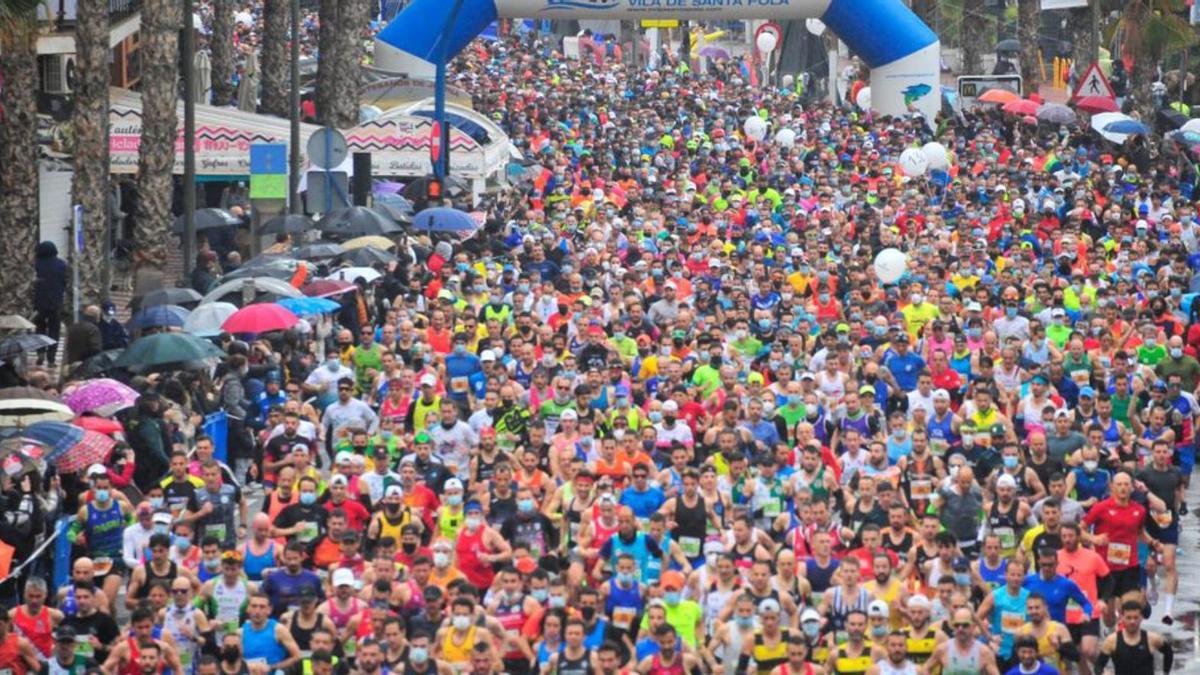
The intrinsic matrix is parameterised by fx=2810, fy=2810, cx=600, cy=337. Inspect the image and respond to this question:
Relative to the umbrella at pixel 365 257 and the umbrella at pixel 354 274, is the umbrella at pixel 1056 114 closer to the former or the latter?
the umbrella at pixel 365 257

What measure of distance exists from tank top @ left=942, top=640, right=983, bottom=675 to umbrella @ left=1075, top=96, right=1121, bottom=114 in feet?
102

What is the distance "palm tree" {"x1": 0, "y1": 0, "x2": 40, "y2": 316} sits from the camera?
25.2m

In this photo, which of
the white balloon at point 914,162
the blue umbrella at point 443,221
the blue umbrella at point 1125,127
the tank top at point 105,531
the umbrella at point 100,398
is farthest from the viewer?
the blue umbrella at point 1125,127

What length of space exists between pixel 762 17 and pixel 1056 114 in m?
5.33

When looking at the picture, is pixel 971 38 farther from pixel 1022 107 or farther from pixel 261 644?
pixel 261 644

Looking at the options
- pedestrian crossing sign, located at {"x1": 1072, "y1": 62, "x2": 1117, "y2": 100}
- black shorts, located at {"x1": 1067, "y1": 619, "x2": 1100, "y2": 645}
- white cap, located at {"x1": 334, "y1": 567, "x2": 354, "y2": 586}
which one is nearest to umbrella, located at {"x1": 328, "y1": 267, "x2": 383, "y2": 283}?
white cap, located at {"x1": 334, "y1": 567, "x2": 354, "y2": 586}

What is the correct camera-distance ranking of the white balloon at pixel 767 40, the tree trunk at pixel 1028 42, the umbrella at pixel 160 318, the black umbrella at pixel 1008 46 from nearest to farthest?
the umbrella at pixel 160 318 < the tree trunk at pixel 1028 42 < the white balloon at pixel 767 40 < the black umbrella at pixel 1008 46

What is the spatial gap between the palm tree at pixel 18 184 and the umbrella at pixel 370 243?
18.7ft

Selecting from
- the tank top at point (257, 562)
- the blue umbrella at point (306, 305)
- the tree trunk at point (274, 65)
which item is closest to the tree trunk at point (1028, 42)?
the tree trunk at point (274, 65)

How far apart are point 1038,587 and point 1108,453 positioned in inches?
140

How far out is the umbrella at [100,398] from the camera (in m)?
19.5

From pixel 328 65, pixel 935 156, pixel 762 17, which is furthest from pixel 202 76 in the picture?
pixel 935 156

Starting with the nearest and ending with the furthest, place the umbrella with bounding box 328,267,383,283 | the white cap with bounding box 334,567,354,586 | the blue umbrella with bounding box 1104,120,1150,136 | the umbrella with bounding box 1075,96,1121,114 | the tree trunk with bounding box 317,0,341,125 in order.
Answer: the white cap with bounding box 334,567,354,586
the umbrella with bounding box 328,267,383,283
the blue umbrella with bounding box 1104,120,1150,136
the tree trunk with bounding box 317,0,341,125
the umbrella with bounding box 1075,96,1121,114

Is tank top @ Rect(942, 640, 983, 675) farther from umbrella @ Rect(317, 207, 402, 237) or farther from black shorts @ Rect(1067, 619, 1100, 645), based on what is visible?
umbrella @ Rect(317, 207, 402, 237)
